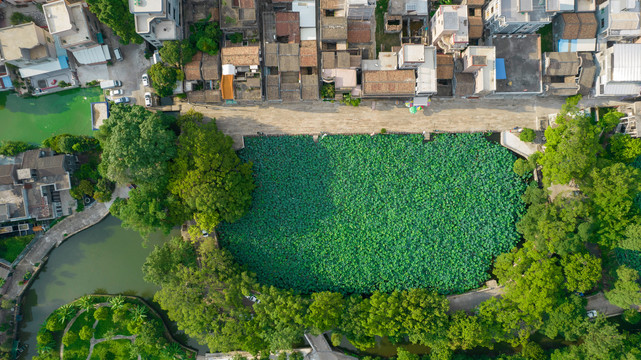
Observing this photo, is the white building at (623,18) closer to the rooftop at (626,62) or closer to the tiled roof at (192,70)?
the rooftop at (626,62)

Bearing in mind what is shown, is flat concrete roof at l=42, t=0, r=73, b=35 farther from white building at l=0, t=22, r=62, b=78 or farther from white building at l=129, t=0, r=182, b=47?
white building at l=129, t=0, r=182, b=47

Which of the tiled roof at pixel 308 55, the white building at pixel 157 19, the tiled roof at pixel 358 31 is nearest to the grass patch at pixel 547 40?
the tiled roof at pixel 358 31

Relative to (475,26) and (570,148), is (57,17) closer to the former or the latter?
(475,26)

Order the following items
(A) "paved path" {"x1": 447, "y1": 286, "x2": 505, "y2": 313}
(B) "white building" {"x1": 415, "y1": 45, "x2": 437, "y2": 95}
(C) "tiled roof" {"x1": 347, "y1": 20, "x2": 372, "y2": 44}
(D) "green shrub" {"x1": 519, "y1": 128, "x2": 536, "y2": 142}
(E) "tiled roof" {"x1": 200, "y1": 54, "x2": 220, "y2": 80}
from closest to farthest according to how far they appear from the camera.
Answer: (B) "white building" {"x1": 415, "y1": 45, "x2": 437, "y2": 95} → (E) "tiled roof" {"x1": 200, "y1": 54, "x2": 220, "y2": 80} → (D) "green shrub" {"x1": 519, "y1": 128, "x2": 536, "y2": 142} → (C) "tiled roof" {"x1": 347, "y1": 20, "x2": 372, "y2": 44} → (A) "paved path" {"x1": 447, "y1": 286, "x2": 505, "y2": 313}

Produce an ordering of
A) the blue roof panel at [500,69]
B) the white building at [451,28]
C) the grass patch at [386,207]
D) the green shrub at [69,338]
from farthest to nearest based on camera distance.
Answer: the grass patch at [386,207] → the green shrub at [69,338] → the blue roof panel at [500,69] → the white building at [451,28]

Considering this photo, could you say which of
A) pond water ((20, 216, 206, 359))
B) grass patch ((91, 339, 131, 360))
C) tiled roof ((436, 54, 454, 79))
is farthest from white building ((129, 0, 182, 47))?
grass patch ((91, 339, 131, 360))

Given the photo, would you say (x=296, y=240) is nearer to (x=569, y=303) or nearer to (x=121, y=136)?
(x=121, y=136)
